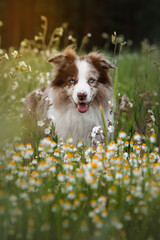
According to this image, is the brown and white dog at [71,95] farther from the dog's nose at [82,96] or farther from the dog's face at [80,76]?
the dog's nose at [82,96]

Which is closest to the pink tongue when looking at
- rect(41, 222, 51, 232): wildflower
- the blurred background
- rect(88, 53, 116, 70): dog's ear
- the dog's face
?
the dog's face

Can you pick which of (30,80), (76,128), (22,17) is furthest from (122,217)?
(22,17)

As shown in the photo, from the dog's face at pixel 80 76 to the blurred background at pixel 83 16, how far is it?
1872cm

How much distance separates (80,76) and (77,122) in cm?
66

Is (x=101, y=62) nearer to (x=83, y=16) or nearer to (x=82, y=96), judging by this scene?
(x=82, y=96)

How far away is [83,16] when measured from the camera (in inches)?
971

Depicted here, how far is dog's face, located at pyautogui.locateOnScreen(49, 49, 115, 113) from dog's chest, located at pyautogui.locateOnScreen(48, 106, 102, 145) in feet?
0.68

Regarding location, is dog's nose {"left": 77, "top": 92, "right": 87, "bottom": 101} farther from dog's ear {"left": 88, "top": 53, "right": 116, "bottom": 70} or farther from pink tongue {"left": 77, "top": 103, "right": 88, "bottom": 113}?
dog's ear {"left": 88, "top": 53, "right": 116, "bottom": 70}

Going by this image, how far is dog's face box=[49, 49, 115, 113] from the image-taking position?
418 centimetres

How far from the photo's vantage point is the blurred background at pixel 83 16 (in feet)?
77.5

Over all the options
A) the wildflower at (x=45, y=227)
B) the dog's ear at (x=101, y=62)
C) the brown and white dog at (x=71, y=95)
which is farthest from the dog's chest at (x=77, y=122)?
the wildflower at (x=45, y=227)

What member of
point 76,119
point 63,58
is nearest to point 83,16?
point 63,58

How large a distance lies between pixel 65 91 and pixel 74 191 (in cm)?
222

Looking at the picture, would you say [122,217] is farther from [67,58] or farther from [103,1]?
[103,1]
